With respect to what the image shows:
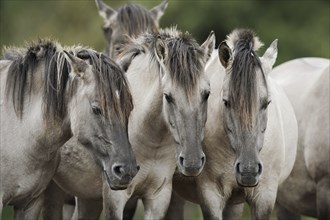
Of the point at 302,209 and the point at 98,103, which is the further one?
the point at 302,209

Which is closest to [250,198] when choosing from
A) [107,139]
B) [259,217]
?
[259,217]

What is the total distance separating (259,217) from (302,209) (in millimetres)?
2133

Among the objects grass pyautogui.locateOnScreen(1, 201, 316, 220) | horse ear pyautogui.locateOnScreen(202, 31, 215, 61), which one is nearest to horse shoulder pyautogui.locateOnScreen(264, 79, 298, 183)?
horse ear pyautogui.locateOnScreen(202, 31, 215, 61)

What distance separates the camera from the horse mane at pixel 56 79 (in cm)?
974

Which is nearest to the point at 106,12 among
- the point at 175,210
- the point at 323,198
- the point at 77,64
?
the point at 175,210

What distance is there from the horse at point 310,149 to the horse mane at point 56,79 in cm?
302

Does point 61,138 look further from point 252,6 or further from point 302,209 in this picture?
point 252,6

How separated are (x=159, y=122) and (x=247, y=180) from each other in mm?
977

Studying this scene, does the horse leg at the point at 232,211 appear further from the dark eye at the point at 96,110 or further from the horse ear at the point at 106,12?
the horse ear at the point at 106,12

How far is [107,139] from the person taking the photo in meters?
9.66

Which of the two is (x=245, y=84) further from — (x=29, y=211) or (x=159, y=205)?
(x=29, y=211)

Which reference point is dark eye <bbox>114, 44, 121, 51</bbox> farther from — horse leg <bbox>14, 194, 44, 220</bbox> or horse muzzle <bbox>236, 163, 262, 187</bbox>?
horse muzzle <bbox>236, 163, 262, 187</bbox>

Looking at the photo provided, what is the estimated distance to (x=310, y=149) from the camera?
40.6 ft

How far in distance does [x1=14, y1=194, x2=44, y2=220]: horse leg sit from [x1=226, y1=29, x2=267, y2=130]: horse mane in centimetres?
181
